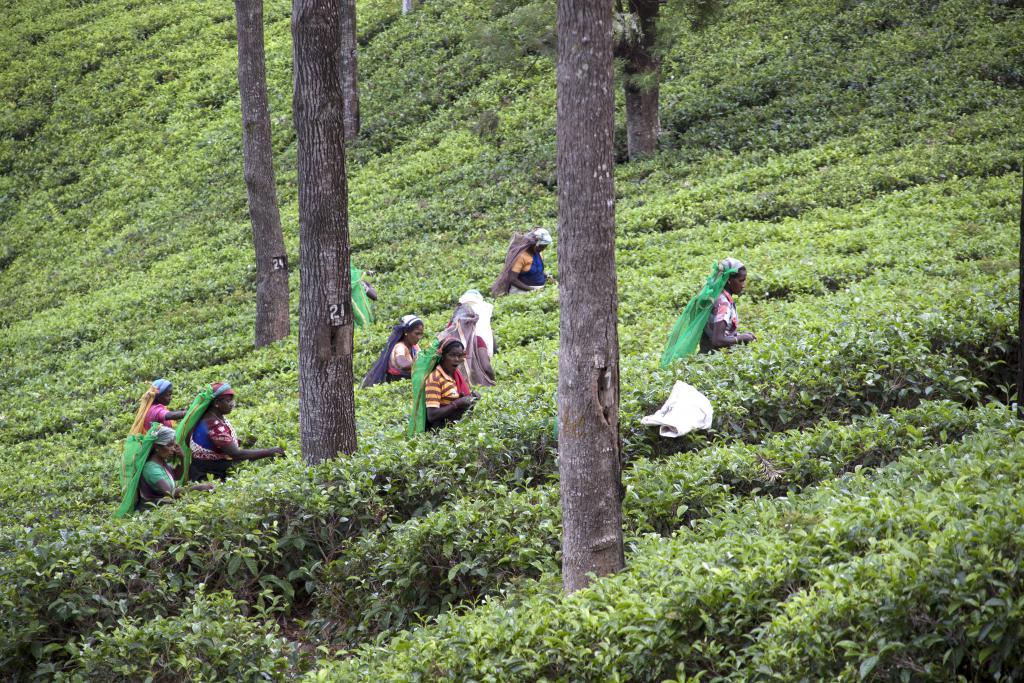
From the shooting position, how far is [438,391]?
9281 millimetres

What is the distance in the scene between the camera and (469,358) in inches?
432

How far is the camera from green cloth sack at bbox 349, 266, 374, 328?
15.1 metres

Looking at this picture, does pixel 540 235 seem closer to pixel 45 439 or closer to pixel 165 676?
pixel 45 439

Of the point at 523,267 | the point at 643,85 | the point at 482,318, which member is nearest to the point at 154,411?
the point at 482,318

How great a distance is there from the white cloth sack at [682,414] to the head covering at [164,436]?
4.26 metres

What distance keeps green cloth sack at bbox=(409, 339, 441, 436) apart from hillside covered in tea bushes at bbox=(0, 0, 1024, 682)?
1.77 feet

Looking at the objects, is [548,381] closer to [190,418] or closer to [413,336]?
[413,336]

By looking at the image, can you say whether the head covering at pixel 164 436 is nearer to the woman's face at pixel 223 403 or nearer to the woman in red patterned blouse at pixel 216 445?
the woman in red patterned blouse at pixel 216 445

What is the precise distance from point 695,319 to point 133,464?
5.58 meters

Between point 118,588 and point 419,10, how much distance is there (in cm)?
2597

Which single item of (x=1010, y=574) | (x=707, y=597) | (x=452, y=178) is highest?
(x=452, y=178)

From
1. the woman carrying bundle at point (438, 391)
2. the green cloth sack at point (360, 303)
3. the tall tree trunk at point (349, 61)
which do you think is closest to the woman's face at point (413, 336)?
the woman carrying bundle at point (438, 391)

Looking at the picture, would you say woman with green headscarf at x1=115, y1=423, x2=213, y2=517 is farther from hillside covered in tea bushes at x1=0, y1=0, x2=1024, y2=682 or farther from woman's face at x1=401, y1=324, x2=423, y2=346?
woman's face at x1=401, y1=324, x2=423, y2=346

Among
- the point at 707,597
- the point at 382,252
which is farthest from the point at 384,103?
the point at 707,597
